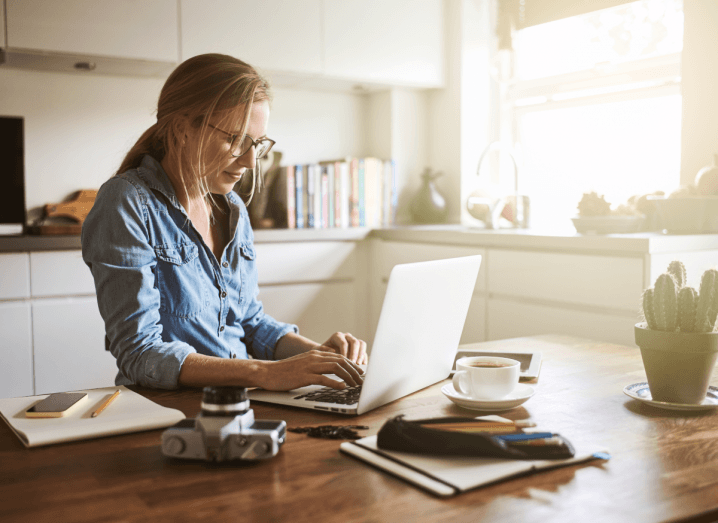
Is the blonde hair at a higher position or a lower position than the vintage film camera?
higher

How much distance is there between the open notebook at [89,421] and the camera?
0.86 m

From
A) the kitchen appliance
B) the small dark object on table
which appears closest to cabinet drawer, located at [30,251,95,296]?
the kitchen appliance

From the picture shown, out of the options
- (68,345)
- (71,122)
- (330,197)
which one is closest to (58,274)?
(68,345)

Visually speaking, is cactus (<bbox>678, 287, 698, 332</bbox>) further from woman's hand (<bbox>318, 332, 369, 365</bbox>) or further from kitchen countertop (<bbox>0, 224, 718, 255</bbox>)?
→ kitchen countertop (<bbox>0, 224, 718, 255</bbox>)

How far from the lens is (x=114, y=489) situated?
71 cm

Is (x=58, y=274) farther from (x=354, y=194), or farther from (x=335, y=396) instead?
(x=335, y=396)

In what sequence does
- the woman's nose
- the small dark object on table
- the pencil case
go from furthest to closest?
1. the woman's nose
2. the small dark object on table
3. the pencil case

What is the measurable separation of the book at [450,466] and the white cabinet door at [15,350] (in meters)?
2.21

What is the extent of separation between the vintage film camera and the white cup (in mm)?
337

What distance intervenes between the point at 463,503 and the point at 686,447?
34cm

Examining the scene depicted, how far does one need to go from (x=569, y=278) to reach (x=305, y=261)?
1.25 m

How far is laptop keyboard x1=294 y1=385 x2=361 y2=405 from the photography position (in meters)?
1.02

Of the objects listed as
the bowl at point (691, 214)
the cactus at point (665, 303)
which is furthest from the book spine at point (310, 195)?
the cactus at point (665, 303)

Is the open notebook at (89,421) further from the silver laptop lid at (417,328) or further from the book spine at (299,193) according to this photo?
the book spine at (299,193)
